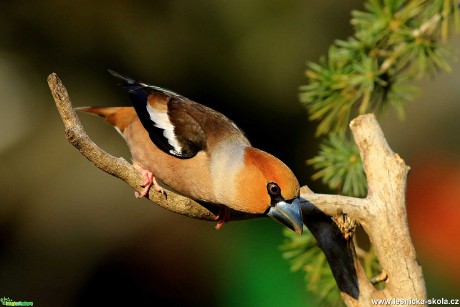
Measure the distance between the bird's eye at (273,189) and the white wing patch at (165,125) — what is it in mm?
541

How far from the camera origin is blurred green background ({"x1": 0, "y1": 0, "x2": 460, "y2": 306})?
548 centimetres

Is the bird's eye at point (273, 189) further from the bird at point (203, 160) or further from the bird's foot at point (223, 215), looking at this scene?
the bird's foot at point (223, 215)

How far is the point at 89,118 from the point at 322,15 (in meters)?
2.23

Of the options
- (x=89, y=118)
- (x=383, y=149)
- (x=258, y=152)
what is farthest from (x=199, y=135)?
(x=89, y=118)

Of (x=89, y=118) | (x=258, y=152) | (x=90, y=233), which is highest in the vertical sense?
(x=258, y=152)

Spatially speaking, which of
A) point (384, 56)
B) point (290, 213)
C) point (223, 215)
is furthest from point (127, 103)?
point (290, 213)

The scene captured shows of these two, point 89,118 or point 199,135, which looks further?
point 89,118

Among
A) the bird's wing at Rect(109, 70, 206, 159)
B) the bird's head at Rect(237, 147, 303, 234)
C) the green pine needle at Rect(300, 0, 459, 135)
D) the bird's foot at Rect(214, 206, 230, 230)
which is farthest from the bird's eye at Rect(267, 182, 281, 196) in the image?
the green pine needle at Rect(300, 0, 459, 135)

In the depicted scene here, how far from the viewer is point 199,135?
3061 mm

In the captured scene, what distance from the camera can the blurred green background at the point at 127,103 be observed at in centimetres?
548

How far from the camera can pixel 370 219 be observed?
2.48 metres

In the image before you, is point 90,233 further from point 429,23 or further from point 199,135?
point 429,23

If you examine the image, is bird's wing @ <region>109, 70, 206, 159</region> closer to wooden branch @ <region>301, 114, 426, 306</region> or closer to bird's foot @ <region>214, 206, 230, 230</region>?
bird's foot @ <region>214, 206, 230, 230</region>

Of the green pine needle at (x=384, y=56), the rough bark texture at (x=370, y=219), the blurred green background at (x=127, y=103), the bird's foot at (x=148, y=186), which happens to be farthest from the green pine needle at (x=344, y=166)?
the blurred green background at (x=127, y=103)
